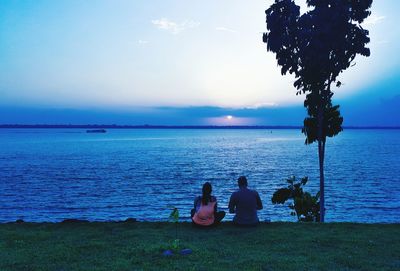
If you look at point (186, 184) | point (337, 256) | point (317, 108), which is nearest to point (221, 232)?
point (337, 256)

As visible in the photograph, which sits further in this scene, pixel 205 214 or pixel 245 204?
pixel 245 204

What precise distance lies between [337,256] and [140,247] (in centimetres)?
560

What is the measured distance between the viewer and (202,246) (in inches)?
446

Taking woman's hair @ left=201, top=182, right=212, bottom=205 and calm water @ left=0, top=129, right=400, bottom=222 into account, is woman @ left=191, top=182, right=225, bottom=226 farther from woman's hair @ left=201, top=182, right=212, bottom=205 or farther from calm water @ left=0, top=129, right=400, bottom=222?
calm water @ left=0, top=129, right=400, bottom=222

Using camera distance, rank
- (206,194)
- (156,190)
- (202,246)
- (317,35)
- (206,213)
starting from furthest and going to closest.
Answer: (156,190) < (317,35) < (206,213) < (206,194) < (202,246)

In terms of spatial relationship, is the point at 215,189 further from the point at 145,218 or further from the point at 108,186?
the point at 145,218

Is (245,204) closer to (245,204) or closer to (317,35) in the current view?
(245,204)

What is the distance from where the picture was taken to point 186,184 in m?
53.9

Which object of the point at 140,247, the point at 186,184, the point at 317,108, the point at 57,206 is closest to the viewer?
the point at 140,247

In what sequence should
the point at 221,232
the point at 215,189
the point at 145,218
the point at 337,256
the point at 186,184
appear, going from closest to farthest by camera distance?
the point at 337,256 < the point at 221,232 < the point at 145,218 < the point at 215,189 < the point at 186,184

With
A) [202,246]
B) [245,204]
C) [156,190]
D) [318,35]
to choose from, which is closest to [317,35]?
[318,35]

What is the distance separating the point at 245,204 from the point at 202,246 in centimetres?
303

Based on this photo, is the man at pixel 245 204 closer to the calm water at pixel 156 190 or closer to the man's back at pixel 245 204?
the man's back at pixel 245 204

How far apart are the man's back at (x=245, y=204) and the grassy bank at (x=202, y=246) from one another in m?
0.42
